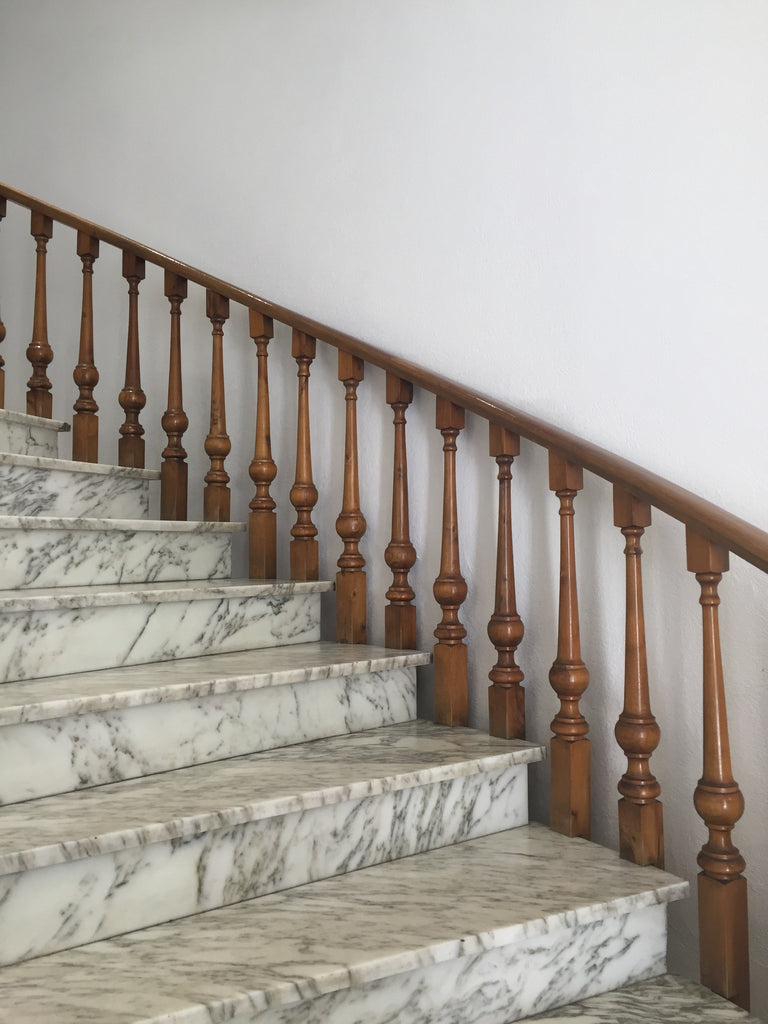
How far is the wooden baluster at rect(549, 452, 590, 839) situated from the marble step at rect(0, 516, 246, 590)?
98 centimetres

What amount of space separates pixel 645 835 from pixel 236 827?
71 cm

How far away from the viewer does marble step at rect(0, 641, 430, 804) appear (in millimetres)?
1484

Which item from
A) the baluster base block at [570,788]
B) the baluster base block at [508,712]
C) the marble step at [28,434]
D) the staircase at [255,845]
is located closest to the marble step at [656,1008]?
the staircase at [255,845]

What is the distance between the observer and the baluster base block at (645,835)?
1.59 metres

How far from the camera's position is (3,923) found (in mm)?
1214

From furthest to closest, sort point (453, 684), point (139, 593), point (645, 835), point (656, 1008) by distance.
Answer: point (453, 684), point (139, 593), point (645, 835), point (656, 1008)

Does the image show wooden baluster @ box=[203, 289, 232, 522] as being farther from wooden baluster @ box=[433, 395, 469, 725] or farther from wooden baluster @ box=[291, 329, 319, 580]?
wooden baluster @ box=[433, 395, 469, 725]

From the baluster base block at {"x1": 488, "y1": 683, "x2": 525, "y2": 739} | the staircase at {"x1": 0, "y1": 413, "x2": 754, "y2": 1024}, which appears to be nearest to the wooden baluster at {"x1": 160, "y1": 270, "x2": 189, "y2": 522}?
the staircase at {"x1": 0, "y1": 413, "x2": 754, "y2": 1024}

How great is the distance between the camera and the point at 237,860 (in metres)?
1.42

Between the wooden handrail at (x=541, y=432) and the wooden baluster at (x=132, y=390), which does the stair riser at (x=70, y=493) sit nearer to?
the wooden baluster at (x=132, y=390)

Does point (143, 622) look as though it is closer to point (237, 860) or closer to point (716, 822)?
point (237, 860)

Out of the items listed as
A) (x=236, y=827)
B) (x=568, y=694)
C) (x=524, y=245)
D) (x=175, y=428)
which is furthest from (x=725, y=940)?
(x=175, y=428)

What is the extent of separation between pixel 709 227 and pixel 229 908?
140 centimetres

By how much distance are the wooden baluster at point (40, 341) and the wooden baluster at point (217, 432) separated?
58 centimetres
